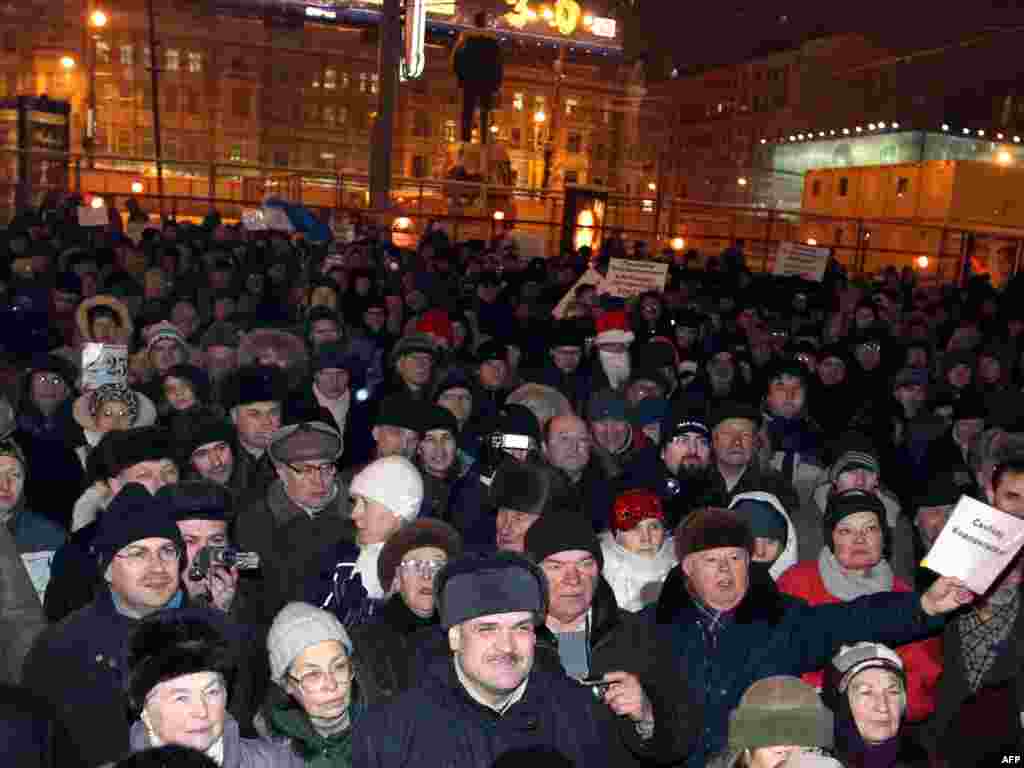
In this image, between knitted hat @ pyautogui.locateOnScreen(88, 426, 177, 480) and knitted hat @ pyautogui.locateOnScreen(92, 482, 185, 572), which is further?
knitted hat @ pyautogui.locateOnScreen(88, 426, 177, 480)

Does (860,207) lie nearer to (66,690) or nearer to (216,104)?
(66,690)

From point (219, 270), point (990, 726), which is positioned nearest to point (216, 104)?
point (219, 270)

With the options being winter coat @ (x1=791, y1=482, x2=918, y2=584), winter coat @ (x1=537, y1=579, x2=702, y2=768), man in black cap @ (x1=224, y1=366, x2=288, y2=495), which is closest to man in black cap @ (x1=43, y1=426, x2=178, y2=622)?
man in black cap @ (x1=224, y1=366, x2=288, y2=495)

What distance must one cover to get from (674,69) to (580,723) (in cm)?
7297

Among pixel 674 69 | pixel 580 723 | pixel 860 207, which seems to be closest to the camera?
pixel 580 723

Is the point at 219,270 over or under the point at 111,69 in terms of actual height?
under

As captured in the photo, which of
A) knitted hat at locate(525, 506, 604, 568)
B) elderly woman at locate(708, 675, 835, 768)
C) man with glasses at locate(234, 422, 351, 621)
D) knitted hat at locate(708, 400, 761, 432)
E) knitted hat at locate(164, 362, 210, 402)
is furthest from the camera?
knitted hat at locate(164, 362, 210, 402)

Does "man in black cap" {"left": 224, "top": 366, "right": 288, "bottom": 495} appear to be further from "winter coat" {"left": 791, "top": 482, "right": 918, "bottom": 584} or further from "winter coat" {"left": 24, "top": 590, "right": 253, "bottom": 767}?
"winter coat" {"left": 791, "top": 482, "right": 918, "bottom": 584}

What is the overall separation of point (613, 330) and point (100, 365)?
13.0 ft

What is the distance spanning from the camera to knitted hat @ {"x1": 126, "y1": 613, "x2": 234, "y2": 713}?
292 cm

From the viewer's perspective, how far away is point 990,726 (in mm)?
3570

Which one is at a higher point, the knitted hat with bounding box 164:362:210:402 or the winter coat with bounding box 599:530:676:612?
the knitted hat with bounding box 164:362:210:402

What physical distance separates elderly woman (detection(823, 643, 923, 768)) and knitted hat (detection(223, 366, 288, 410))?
3622 millimetres

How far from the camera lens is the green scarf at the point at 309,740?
313 centimetres
